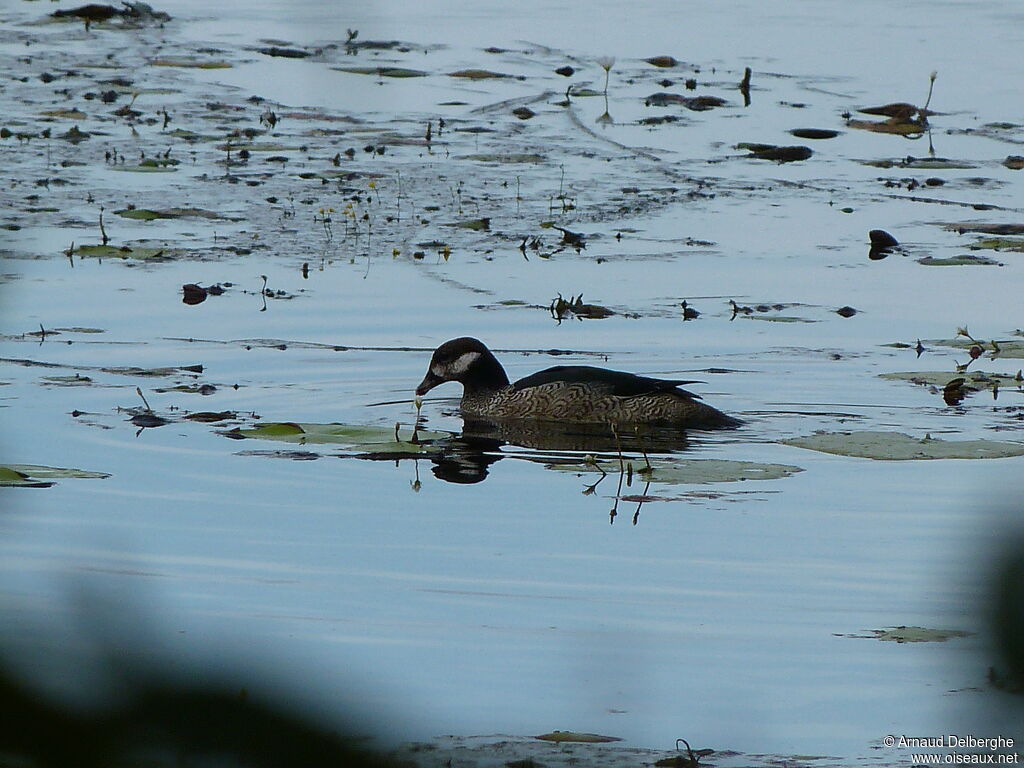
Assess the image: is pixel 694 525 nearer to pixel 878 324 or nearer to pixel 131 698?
pixel 878 324

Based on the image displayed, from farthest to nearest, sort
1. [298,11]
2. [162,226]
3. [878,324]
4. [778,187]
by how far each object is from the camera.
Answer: [778,187]
[162,226]
[878,324]
[298,11]

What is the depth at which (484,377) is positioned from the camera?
1059 cm

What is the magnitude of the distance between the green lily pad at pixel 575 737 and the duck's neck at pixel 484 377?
18.9 ft

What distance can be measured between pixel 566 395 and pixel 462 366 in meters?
0.71

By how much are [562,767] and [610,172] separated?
13067 mm

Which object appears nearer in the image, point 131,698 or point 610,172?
point 131,698

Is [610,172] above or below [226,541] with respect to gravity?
above

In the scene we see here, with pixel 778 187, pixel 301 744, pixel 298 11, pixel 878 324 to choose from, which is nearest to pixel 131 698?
pixel 301 744

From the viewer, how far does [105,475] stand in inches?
324

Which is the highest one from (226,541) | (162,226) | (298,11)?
(298,11)

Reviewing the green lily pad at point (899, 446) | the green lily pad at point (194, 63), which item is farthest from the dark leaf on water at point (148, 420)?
the green lily pad at point (194, 63)

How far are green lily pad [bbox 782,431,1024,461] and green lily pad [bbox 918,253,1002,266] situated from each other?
172 inches

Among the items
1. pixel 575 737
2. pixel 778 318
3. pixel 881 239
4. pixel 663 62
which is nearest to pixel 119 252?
pixel 778 318

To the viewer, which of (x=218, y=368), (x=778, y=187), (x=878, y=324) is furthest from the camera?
(x=778, y=187)
